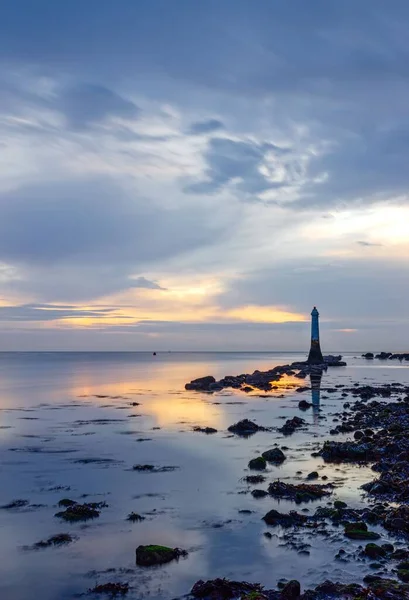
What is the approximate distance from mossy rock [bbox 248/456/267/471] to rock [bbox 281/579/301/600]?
10523 millimetres

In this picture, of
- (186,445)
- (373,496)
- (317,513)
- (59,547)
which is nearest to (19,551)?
(59,547)

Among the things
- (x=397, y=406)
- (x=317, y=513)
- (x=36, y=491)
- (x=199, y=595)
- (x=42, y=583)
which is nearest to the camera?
(x=199, y=595)

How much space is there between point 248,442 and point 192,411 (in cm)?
1407

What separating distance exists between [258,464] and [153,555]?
9.56 meters

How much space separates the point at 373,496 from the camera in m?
16.3

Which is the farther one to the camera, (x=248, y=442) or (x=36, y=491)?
(x=248, y=442)

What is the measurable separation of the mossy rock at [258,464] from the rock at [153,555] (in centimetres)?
890

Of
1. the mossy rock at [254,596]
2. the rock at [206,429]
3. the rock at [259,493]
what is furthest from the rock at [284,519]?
the rock at [206,429]

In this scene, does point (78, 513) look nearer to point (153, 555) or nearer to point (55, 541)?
point (55, 541)

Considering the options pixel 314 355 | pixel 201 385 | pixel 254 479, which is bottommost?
pixel 201 385

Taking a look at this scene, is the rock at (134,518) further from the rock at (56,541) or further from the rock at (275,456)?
the rock at (275,456)

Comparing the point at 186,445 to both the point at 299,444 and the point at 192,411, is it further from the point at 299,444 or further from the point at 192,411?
the point at 192,411

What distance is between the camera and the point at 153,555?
464 inches

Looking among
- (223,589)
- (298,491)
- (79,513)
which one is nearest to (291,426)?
(298,491)
